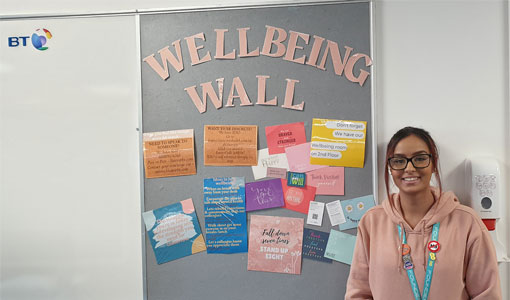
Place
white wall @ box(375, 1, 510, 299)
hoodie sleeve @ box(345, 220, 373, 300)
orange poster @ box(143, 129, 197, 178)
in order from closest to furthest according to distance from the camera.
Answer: hoodie sleeve @ box(345, 220, 373, 300) → white wall @ box(375, 1, 510, 299) → orange poster @ box(143, 129, 197, 178)

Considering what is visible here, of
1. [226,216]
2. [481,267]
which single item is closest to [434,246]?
[481,267]

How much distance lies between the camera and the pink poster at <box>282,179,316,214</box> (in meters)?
1.66

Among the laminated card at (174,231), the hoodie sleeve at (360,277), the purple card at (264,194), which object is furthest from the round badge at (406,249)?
the laminated card at (174,231)

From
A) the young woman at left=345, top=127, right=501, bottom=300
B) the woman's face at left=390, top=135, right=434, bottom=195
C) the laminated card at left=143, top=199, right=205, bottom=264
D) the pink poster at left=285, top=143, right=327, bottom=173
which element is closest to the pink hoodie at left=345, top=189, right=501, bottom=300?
the young woman at left=345, top=127, right=501, bottom=300

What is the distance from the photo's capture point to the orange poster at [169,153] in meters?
1.71

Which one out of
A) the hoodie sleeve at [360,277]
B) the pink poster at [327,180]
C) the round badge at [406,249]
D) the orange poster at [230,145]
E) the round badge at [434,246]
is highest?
the orange poster at [230,145]

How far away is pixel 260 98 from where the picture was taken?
5.51ft

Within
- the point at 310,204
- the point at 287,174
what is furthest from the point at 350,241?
the point at 287,174

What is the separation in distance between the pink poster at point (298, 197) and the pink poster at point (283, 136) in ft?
0.50

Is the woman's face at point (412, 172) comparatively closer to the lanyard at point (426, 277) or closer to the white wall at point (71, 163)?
the lanyard at point (426, 277)

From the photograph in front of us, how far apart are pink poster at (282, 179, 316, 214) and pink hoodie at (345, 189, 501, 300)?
0.99ft

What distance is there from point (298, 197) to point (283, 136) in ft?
0.90

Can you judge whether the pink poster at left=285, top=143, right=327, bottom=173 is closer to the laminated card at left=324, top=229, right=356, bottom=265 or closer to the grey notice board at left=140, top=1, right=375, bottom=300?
the grey notice board at left=140, top=1, right=375, bottom=300

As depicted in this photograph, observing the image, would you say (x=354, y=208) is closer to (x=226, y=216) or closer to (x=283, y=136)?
(x=283, y=136)
